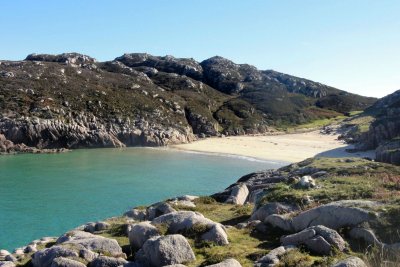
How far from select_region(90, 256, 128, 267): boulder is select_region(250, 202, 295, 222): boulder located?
6.93 m

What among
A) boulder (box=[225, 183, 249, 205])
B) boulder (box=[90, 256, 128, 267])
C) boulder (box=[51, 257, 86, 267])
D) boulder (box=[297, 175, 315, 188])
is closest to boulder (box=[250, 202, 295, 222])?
boulder (box=[297, 175, 315, 188])

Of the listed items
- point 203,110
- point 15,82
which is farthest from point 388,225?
point 203,110

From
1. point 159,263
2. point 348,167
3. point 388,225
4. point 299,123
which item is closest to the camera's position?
point 159,263

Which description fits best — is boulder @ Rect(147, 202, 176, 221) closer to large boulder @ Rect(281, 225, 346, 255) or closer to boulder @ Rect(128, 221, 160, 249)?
boulder @ Rect(128, 221, 160, 249)

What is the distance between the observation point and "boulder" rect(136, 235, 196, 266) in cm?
1191

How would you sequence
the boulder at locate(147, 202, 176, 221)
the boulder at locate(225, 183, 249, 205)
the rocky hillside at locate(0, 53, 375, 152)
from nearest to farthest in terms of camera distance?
the boulder at locate(147, 202, 176, 221) → the boulder at locate(225, 183, 249, 205) → the rocky hillside at locate(0, 53, 375, 152)

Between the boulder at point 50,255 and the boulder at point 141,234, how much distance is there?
217cm

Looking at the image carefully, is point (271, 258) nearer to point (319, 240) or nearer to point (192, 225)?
point (319, 240)

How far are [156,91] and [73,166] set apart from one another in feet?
186

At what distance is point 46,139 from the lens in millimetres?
81312

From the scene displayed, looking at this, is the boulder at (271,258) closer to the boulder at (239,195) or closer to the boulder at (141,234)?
the boulder at (141,234)


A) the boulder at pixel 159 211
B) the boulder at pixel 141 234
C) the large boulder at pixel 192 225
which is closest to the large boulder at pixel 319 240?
the large boulder at pixel 192 225

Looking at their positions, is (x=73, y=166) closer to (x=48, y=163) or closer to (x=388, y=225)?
(x=48, y=163)

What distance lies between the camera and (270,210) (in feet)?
57.5
